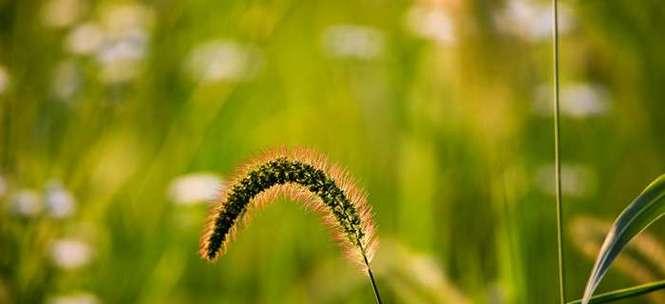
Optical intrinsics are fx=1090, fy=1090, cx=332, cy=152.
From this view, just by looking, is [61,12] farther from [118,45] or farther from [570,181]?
[570,181]

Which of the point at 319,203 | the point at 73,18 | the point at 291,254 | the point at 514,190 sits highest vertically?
the point at 73,18

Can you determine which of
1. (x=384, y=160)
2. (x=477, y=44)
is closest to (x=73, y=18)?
(x=384, y=160)

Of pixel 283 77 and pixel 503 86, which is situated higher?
pixel 283 77

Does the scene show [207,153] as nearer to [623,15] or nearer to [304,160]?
[623,15]

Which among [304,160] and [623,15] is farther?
[623,15]

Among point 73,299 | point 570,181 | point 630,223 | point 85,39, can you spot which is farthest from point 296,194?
point 85,39

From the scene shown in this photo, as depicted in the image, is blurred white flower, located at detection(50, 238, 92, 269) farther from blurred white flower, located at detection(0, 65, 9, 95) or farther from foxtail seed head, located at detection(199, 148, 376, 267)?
foxtail seed head, located at detection(199, 148, 376, 267)
